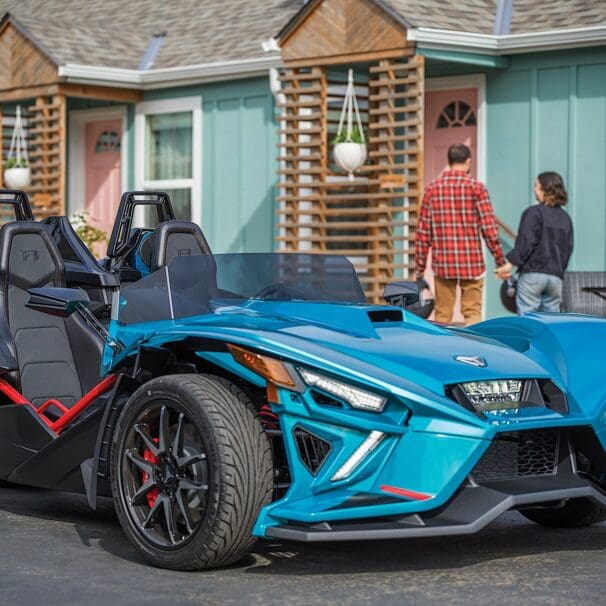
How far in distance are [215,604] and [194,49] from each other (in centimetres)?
1373

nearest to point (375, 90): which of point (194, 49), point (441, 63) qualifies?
point (441, 63)

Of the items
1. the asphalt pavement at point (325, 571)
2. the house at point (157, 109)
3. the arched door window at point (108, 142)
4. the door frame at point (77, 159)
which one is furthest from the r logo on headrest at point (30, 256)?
the door frame at point (77, 159)

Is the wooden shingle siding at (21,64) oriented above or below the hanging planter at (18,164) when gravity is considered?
above

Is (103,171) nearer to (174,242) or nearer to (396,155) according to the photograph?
(396,155)

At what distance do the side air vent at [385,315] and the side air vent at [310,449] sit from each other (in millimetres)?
874

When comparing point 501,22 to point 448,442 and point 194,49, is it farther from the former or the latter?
point 448,442

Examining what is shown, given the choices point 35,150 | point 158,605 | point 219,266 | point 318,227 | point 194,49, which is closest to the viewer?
point 158,605

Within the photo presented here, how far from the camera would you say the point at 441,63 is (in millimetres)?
14984

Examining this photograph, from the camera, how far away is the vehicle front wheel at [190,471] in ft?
16.7

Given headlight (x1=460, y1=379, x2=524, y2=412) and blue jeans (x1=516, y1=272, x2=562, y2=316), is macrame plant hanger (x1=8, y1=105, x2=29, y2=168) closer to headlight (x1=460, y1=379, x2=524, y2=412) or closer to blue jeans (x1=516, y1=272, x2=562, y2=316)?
blue jeans (x1=516, y1=272, x2=562, y2=316)

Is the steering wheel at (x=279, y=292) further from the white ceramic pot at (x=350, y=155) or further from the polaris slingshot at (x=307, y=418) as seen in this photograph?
the white ceramic pot at (x=350, y=155)

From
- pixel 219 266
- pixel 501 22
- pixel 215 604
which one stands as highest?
pixel 501 22

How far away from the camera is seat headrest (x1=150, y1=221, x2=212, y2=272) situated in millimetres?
6766

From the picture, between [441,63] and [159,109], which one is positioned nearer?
[441,63]
